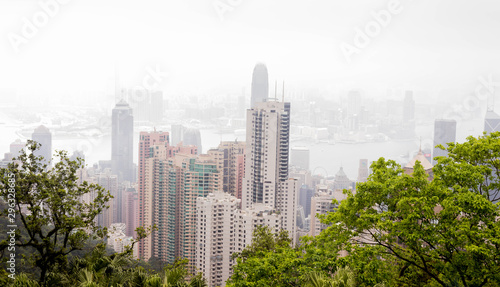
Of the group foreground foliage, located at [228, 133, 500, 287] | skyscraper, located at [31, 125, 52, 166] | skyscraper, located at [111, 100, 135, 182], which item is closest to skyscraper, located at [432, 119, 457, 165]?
skyscraper, located at [111, 100, 135, 182]

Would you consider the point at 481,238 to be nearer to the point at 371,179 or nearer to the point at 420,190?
the point at 420,190

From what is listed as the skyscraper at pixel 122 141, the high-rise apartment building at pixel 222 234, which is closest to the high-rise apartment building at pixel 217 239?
the high-rise apartment building at pixel 222 234

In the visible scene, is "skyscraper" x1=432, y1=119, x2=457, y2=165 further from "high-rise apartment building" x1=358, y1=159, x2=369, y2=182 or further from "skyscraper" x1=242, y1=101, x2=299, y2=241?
"skyscraper" x1=242, y1=101, x2=299, y2=241

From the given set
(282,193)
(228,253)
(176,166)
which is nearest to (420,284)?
(228,253)

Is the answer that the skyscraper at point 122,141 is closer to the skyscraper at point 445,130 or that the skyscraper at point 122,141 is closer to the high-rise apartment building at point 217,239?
the high-rise apartment building at point 217,239

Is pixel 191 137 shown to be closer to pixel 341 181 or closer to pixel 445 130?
pixel 341 181

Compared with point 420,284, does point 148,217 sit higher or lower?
lower

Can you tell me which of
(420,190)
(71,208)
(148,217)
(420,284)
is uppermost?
(420,190)
